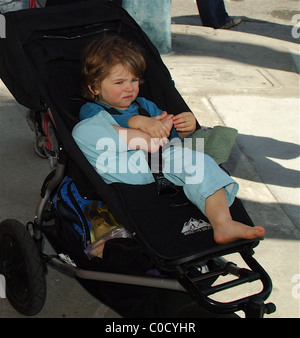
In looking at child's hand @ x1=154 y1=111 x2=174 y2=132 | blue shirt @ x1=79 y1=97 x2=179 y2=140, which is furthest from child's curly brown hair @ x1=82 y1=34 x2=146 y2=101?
child's hand @ x1=154 y1=111 x2=174 y2=132

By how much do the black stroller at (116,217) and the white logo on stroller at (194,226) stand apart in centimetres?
2

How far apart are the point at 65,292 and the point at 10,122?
2.11 meters

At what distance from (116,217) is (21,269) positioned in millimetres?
678

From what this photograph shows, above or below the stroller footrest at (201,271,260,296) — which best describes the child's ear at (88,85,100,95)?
above

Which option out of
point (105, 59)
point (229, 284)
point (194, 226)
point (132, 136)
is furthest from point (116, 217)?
point (105, 59)

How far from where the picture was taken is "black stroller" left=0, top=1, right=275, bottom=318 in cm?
231

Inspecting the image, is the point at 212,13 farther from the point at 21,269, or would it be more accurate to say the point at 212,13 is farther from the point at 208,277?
the point at 208,277

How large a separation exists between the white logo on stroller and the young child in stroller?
5cm

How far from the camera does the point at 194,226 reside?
2.41 metres

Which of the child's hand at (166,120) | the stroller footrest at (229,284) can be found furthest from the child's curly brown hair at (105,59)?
the stroller footrest at (229,284)

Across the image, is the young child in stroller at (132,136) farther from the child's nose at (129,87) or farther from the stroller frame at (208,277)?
the stroller frame at (208,277)

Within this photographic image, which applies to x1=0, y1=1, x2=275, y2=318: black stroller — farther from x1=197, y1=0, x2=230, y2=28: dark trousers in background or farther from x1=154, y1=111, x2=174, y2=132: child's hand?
x1=197, y1=0, x2=230, y2=28: dark trousers in background
